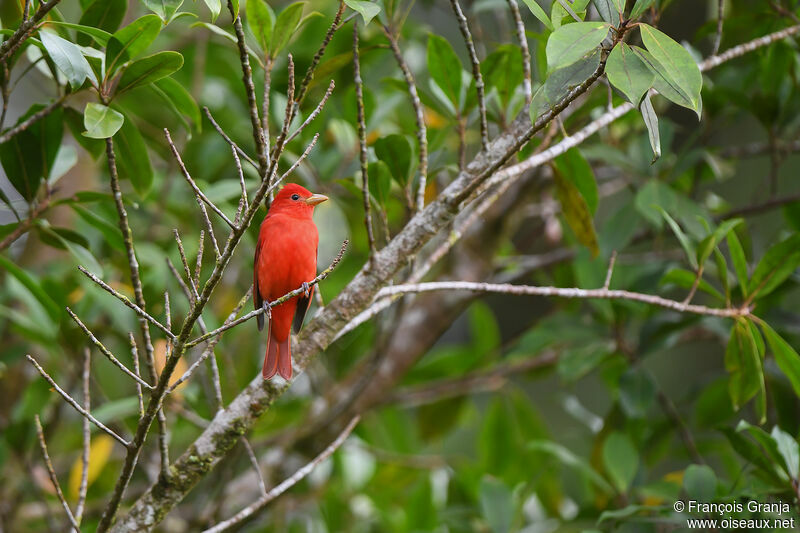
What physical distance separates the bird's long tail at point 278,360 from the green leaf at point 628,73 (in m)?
1.00

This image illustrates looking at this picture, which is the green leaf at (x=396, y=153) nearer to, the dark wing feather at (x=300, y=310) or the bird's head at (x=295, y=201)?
the bird's head at (x=295, y=201)

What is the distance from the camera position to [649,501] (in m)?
3.08

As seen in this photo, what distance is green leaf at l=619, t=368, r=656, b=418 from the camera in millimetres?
2842

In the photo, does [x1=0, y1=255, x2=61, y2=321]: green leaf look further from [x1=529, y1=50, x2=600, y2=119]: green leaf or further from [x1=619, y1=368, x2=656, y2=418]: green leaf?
[x1=619, y1=368, x2=656, y2=418]: green leaf

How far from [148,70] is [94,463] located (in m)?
2.18

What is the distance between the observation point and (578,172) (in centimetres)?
230

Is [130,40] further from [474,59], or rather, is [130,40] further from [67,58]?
[474,59]

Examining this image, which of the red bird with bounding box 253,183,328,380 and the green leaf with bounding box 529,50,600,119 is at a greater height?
the green leaf with bounding box 529,50,600,119

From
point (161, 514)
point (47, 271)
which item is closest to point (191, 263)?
point (47, 271)

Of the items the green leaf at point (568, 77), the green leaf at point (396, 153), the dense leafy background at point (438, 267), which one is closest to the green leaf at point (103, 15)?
the dense leafy background at point (438, 267)

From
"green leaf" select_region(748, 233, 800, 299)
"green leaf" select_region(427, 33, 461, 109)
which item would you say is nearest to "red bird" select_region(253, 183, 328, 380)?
"green leaf" select_region(427, 33, 461, 109)

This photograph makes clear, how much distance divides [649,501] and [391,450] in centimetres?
139

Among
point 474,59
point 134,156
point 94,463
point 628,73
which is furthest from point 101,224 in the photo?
point 94,463

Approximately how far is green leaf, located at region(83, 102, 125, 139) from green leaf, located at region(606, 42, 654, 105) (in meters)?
1.04
